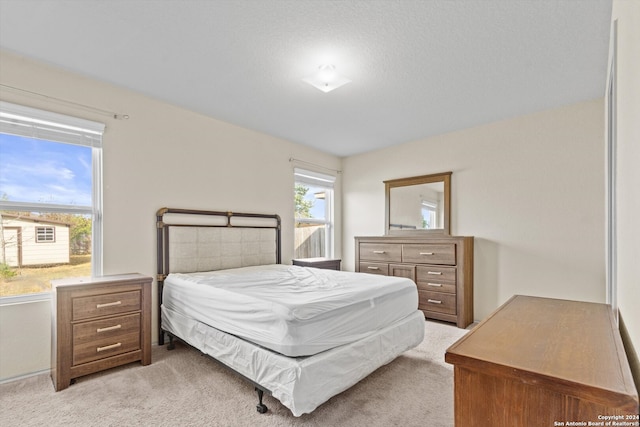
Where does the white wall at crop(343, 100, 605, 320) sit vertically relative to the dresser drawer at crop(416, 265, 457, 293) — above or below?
above

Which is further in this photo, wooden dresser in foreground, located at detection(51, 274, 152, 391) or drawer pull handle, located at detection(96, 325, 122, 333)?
drawer pull handle, located at detection(96, 325, 122, 333)

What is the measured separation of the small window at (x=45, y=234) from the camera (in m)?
2.64

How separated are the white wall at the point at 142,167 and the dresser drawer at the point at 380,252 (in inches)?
61.2

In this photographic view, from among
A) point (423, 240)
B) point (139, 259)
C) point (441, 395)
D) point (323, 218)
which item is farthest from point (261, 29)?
point (323, 218)

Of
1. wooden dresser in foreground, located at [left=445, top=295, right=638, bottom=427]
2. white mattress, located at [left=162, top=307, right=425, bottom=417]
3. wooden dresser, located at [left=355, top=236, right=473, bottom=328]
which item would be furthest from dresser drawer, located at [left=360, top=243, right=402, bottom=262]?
wooden dresser in foreground, located at [left=445, top=295, right=638, bottom=427]

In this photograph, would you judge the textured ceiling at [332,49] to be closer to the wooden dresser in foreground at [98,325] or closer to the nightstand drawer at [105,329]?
the wooden dresser in foreground at [98,325]

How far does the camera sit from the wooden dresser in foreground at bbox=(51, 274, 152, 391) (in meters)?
2.30

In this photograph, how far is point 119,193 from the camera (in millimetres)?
3008

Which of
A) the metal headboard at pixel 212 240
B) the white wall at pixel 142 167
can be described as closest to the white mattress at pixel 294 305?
the metal headboard at pixel 212 240

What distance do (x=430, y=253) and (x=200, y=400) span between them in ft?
10.1

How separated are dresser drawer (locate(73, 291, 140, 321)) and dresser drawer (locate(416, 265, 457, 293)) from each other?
128 inches

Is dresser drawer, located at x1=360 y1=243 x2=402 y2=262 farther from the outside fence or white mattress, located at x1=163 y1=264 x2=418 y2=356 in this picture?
white mattress, located at x1=163 y1=264 x2=418 y2=356

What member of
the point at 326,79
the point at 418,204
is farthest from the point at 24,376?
the point at 418,204

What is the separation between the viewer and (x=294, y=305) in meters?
1.88
